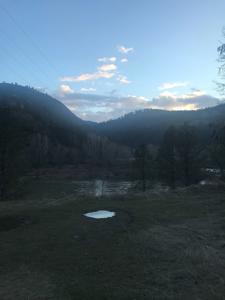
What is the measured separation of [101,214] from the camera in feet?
47.7

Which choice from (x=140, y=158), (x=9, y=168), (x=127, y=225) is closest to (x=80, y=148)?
(x=140, y=158)

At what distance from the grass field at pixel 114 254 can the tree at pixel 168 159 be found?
23.0 m

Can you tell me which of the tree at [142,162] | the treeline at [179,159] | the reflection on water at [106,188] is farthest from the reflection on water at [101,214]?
the tree at [142,162]

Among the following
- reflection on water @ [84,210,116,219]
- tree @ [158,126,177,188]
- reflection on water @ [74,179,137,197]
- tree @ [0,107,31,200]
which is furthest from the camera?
reflection on water @ [74,179,137,197]

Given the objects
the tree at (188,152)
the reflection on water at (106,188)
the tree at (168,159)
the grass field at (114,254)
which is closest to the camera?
the grass field at (114,254)

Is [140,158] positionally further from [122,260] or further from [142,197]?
[122,260]

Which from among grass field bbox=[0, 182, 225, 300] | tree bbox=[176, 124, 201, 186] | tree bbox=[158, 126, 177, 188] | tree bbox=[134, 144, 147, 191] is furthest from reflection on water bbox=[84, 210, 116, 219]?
tree bbox=[134, 144, 147, 191]

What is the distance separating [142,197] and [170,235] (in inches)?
368

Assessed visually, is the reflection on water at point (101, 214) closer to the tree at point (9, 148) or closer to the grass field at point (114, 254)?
the grass field at point (114, 254)

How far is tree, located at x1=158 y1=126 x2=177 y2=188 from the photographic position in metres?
38.4

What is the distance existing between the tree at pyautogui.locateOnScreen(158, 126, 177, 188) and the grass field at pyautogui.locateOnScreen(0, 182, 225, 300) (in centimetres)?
2297

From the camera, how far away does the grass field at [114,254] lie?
6555 millimetres

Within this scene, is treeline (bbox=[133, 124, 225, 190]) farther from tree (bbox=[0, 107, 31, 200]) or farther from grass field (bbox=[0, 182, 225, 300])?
grass field (bbox=[0, 182, 225, 300])

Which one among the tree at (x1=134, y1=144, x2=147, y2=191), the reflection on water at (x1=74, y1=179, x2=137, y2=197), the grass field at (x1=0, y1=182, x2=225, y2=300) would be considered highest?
the tree at (x1=134, y1=144, x2=147, y2=191)
